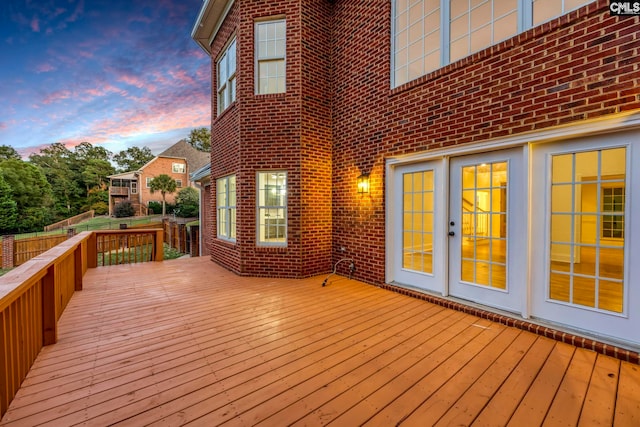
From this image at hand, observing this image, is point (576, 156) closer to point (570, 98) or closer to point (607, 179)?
point (607, 179)

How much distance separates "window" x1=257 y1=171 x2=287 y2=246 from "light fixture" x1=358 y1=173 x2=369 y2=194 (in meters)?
1.59

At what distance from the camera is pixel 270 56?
5.54m

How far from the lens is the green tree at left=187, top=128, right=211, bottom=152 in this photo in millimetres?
35375

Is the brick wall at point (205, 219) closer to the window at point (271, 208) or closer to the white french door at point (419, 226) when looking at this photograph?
the window at point (271, 208)

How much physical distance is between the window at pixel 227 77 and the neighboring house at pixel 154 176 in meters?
23.3

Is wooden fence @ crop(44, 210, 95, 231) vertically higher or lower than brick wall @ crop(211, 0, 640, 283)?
lower

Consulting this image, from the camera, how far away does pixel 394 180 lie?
452cm

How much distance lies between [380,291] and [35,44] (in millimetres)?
21157

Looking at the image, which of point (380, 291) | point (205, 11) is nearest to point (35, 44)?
point (205, 11)

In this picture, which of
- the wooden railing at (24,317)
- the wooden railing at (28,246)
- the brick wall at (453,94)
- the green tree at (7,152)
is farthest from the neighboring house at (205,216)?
the green tree at (7,152)

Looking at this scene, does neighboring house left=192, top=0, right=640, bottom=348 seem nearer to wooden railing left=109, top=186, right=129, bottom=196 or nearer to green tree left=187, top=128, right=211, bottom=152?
wooden railing left=109, top=186, right=129, bottom=196

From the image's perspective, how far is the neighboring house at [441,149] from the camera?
2.57 metres

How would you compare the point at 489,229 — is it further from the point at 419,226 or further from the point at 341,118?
the point at 341,118

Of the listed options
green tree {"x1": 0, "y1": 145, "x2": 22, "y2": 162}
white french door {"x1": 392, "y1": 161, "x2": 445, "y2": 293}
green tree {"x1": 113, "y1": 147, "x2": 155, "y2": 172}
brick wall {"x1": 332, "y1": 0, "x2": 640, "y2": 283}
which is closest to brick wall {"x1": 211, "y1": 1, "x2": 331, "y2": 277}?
brick wall {"x1": 332, "y1": 0, "x2": 640, "y2": 283}
